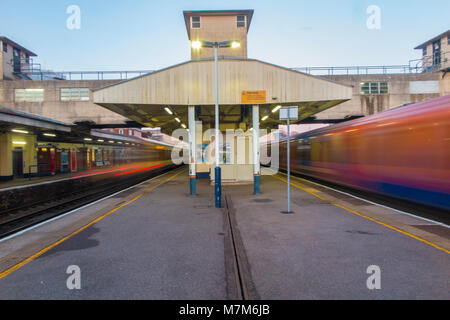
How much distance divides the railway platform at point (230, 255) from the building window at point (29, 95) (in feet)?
73.9

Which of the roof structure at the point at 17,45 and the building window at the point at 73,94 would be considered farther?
the roof structure at the point at 17,45

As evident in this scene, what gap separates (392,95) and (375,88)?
172cm

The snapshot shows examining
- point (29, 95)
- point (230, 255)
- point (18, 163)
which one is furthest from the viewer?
point (29, 95)

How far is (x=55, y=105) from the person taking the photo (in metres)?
25.0

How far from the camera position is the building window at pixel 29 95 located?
24959 mm

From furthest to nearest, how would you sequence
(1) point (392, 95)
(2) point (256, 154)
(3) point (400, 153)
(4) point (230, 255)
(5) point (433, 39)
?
(5) point (433, 39), (1) point (392, 95), (2) point (256, 154), (3) point (400, 153), (4) point (230, 255)

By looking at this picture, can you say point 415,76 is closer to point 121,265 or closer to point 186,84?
point 186,84

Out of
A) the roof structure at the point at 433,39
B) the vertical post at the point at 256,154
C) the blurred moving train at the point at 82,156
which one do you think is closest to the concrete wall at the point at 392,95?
the vertical post at the point at 256,154

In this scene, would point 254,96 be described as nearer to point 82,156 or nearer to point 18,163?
point 18,163

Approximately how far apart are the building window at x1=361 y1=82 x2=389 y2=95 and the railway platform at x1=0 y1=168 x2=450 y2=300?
20677mm

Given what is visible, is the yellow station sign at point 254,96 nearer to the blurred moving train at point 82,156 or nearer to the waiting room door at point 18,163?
the blurred moving train at point 82,156

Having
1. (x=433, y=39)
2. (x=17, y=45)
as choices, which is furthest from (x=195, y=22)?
(x=433, y=39)

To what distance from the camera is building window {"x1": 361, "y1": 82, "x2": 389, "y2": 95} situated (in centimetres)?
2502
